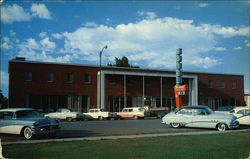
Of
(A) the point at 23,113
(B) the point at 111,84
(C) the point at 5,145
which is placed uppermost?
(B) the point at 111,84

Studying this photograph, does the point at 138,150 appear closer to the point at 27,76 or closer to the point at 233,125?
the point at 233,125

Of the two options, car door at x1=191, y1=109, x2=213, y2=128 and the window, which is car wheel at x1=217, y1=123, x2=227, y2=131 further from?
the window

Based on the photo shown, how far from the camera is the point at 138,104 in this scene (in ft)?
157

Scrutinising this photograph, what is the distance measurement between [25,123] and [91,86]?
3011 cm

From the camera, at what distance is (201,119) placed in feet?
63.5

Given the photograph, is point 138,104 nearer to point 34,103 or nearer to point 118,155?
point 34,103

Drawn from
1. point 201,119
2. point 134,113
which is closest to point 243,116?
point 201,119

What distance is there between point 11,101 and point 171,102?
24025 millimetres

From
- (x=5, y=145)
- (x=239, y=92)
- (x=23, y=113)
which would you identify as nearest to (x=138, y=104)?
(x=239, y=92)

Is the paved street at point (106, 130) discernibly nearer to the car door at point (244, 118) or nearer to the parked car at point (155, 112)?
the car door at point (244, 118)

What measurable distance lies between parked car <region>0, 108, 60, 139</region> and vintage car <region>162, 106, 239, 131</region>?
26.1ft

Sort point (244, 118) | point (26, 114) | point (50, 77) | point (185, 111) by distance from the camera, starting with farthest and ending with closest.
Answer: point (50, 77) → point (244, 118) → point (185, 111) → point (26, 114)

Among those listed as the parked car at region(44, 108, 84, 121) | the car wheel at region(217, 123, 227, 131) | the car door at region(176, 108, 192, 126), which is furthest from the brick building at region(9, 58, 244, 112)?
the car wheel at region(217, 123, 227, 131)

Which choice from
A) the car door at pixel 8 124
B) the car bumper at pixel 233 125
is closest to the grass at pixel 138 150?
the car door at pixel 8 124
